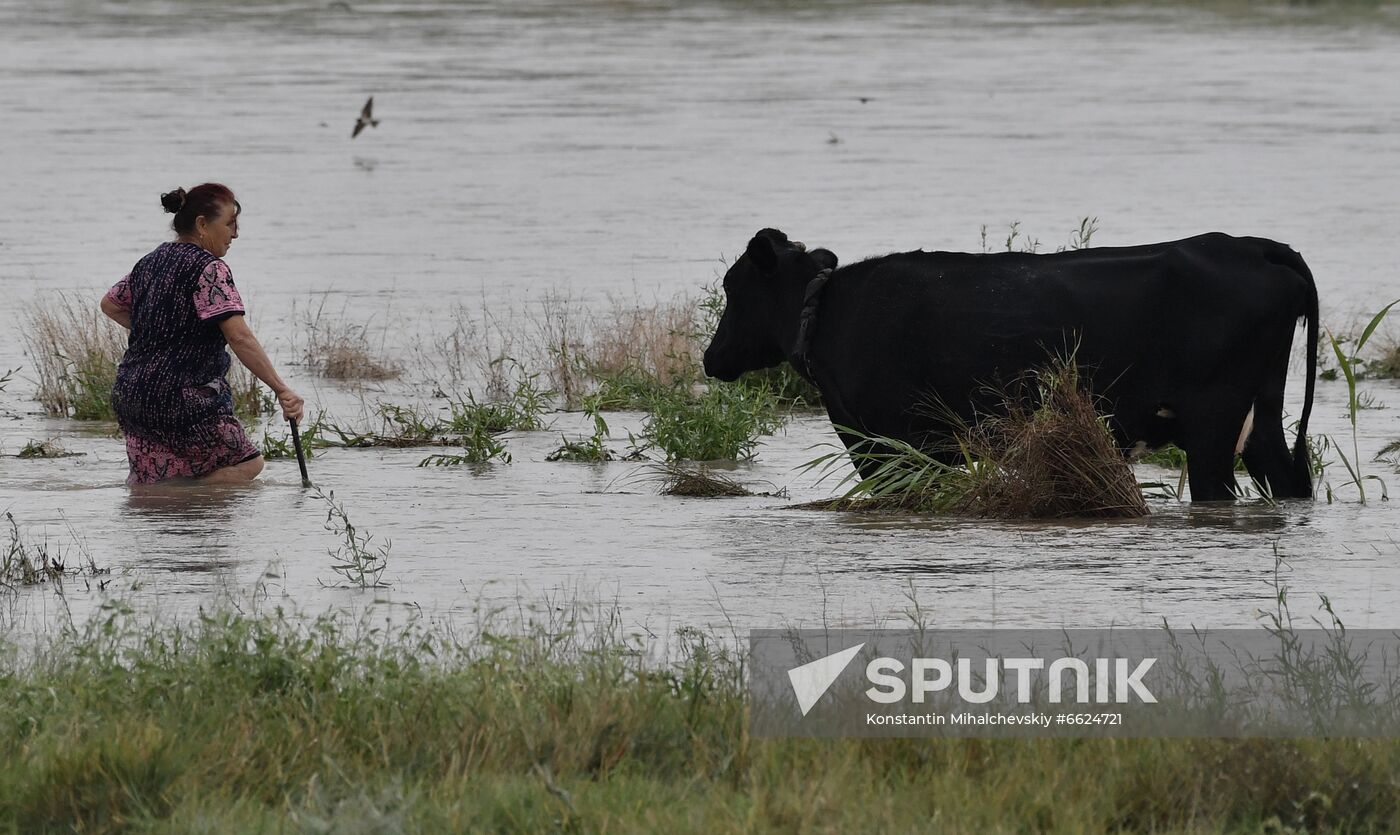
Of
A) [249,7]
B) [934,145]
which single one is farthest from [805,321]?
[249,7]

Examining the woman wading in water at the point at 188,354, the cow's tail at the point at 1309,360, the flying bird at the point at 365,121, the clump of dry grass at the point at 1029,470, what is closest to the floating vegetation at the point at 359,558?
the woman wading in water at the point at 188,354

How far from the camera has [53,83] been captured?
4197 cm

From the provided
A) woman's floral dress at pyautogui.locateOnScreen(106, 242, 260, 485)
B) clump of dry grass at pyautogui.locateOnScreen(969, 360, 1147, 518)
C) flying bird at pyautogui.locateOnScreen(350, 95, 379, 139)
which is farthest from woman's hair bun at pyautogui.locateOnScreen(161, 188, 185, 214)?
flying bird at pyautogui.locateOnScreen(350, 95, 379, 139)

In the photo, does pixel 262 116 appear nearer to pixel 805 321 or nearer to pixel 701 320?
pixel 701 320

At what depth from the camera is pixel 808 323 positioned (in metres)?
9.47

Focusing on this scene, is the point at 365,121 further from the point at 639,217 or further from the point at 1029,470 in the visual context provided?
the point at 1029,470

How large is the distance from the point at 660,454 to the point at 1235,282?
3.38 m

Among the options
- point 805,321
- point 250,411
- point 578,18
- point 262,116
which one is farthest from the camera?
point 578,18

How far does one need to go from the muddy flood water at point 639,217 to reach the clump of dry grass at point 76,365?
159mm

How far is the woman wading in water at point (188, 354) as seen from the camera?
31.2 ft

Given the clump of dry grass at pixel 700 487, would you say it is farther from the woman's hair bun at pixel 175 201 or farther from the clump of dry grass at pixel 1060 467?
the woman's hair bun at pixel 175 201

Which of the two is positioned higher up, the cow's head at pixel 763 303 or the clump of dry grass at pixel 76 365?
the cow's head at pixel 763 303

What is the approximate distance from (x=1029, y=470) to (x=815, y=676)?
3.07m

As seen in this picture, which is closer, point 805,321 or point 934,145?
point 805,321
